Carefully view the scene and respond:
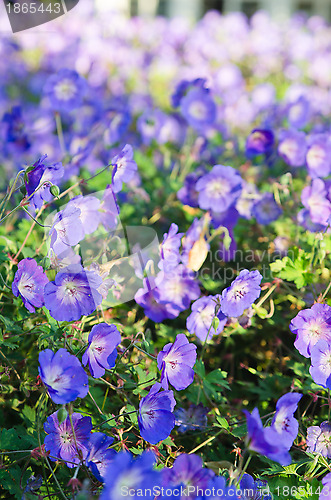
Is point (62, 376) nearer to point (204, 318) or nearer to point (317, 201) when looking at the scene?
point (204, 318)

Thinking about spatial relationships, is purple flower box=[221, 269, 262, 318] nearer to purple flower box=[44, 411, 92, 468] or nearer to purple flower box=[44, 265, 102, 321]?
purple flower box=[44, 265, 102, 321]

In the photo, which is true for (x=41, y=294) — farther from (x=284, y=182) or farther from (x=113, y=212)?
(x=284, y=182)

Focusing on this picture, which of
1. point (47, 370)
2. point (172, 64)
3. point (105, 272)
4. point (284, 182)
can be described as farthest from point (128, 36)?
point (47, 370)

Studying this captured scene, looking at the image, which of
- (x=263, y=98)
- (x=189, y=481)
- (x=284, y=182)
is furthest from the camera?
(x=263, y=98)

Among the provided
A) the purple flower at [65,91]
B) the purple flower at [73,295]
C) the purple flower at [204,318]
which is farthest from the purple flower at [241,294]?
the purple flower at [65,91]

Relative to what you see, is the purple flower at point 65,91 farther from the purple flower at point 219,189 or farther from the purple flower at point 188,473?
the purple flower at point 188,473

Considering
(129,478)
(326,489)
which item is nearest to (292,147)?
(326,489)

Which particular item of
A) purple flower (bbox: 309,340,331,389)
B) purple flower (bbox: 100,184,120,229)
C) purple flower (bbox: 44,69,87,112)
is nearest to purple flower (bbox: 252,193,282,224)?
purple flower (bbox: 100,184,120,229)
